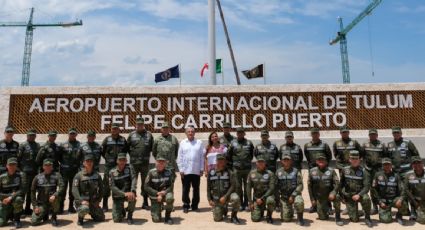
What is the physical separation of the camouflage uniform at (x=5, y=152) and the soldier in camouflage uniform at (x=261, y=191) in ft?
16.8

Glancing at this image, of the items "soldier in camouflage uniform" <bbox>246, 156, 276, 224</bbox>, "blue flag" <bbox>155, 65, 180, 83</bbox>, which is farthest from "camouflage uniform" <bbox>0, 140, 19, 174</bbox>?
"blue flag" <bbox>155, 65, 180, 83</bbox>

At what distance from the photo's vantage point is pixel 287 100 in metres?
14.3

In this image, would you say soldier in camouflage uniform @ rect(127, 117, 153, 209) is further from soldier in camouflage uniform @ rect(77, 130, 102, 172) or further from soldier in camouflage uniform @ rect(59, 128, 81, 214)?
soldier in camouflage uniform @ rect(59, 128, 81, 214)

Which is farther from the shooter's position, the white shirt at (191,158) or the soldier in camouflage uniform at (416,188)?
the white shirt at (191,158)

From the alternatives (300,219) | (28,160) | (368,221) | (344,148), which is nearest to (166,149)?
(28,160)

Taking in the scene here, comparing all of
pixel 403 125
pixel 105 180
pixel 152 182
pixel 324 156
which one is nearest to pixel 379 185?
pixel 324 156

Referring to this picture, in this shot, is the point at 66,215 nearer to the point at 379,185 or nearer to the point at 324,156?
the point at 324,156

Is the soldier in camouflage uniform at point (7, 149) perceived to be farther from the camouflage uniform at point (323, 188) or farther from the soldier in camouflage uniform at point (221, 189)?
the camouflage uniform at point (323, 188)

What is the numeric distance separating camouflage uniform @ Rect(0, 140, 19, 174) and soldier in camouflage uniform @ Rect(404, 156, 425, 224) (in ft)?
27.2

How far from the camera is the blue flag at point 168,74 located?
16.7m

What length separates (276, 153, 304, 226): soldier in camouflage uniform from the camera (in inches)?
308

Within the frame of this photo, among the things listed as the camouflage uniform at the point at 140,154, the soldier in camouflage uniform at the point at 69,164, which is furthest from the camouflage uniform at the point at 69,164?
the camouflage uniform at the point at 140,154

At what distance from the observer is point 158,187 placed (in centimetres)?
809

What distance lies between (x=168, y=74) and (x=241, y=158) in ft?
29.4
